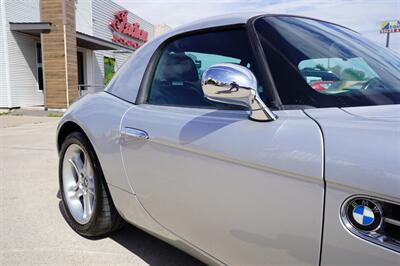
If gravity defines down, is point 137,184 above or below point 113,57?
below

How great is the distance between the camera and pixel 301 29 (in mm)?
1784

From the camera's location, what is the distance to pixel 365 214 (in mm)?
1096

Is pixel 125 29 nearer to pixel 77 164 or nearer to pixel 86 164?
pixel 77 164

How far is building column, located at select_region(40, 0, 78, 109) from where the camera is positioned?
13547 mm

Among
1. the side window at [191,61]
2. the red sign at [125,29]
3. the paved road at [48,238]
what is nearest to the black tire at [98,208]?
the paved road at [48,238]

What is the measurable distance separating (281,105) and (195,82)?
0.72m

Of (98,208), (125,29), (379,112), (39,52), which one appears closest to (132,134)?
(98,208)

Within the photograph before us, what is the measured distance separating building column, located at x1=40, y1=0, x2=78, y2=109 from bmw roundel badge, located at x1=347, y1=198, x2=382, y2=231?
45.7ft

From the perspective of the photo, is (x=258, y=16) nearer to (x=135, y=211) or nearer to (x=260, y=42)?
(x=260, y=42)

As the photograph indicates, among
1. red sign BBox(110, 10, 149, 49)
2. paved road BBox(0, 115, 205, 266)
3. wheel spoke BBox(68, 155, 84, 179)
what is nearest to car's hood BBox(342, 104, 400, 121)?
paved road BBox(0, 115, 205, 266)

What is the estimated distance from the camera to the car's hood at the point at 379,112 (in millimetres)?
1228

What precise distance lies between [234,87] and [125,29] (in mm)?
22576

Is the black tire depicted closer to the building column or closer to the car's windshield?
the car's windshield

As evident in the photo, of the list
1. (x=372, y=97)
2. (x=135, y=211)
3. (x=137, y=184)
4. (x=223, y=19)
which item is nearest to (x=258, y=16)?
(x=223, y=19)
